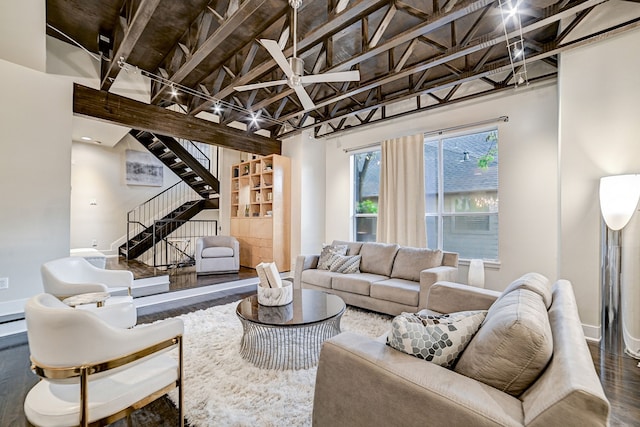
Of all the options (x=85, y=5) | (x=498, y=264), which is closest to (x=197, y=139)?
(x=85, y=5)

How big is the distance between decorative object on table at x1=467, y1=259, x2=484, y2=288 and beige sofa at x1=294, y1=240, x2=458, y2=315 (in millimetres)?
453

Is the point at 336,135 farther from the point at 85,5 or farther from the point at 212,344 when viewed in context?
the point at 212,344

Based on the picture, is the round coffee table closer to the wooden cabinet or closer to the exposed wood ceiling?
the exposed wood ceiling

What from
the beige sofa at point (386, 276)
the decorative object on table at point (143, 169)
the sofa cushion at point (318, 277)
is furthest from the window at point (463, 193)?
the decorative object on table at point (143, 169)

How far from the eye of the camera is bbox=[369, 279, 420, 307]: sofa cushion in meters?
3.30

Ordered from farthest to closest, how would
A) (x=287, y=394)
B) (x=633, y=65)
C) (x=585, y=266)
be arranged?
(x=585, y=266)
(x=633, y=65)
(x=287, y=394)

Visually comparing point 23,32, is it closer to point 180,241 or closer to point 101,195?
point 101,195

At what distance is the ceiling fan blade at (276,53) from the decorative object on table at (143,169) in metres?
6.98

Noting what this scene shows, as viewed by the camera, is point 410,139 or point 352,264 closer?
point 352,264

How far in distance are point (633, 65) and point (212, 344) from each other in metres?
5.11

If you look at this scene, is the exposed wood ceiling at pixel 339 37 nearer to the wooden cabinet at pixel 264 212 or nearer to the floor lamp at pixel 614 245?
the floor lamp at pixel 614 245

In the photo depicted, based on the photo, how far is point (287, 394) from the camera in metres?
2.04

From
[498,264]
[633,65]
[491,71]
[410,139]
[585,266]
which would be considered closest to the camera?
[633,65]

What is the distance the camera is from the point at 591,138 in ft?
10.0
